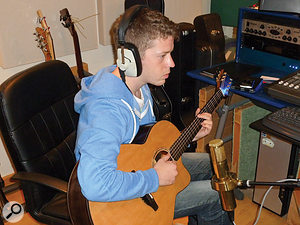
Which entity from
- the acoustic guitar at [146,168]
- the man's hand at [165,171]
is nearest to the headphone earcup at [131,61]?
the acoustic guitar at [146,168]

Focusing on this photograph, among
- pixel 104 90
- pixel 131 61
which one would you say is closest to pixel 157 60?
pixel 131 61

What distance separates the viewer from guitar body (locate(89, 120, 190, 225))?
3.74ft

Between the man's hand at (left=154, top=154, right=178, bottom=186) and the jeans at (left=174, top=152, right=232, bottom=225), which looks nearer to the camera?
the man's hand at (left=154, top=154, right=178, bottom=186)

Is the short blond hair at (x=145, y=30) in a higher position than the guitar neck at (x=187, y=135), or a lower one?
higher

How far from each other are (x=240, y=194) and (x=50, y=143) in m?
1.34

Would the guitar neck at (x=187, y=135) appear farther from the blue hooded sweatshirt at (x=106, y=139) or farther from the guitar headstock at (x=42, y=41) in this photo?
the guitar headstock at (x=42, y=41)

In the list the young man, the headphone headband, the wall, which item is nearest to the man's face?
the young man

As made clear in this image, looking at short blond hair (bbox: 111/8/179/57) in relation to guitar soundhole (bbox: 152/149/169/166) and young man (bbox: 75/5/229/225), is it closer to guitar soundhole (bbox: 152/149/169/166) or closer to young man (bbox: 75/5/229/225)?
young man (bbox: 75/5/229/225)

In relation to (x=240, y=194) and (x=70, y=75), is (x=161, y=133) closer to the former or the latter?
(x=70, y=75)

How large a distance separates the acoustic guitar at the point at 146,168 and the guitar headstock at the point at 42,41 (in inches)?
41.8

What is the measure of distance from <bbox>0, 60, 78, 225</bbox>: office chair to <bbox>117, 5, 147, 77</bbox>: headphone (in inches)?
15.7

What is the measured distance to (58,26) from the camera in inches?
86.4

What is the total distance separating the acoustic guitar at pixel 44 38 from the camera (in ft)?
6.63

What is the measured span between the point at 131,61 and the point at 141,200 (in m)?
0.52
